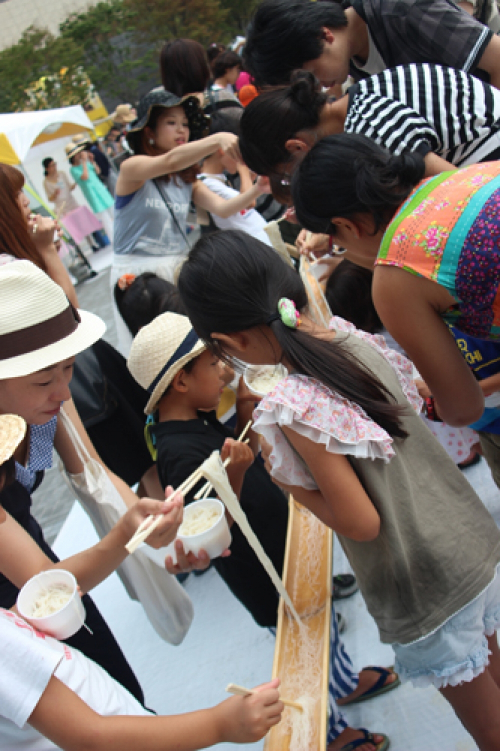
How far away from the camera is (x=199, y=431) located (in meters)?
1.89

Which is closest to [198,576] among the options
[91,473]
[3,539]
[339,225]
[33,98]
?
[91,473]

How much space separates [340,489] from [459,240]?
550mm

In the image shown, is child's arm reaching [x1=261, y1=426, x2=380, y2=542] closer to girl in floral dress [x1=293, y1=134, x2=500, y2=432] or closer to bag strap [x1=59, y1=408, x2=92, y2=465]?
girl in floral dress [x1=293, y1=134, x2=500, y2=432]

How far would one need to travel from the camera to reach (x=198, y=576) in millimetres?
2764

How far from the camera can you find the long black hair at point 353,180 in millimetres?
1256

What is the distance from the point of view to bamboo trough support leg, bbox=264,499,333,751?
4.39 ft

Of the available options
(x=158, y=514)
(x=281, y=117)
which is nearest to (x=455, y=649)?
(x=158, y=514)

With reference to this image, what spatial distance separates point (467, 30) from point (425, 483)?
1.58 m

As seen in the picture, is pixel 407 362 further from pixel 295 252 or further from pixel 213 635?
pixel 295 252

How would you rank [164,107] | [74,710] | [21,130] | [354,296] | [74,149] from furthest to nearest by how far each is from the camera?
[74,149] → [21,130] → [164,107] → [354,296] → [74,710]

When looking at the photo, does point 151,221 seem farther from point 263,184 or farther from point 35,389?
point 35,389

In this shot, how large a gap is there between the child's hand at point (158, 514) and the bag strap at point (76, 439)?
2.22 feet

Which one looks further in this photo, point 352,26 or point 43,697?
point 352,26

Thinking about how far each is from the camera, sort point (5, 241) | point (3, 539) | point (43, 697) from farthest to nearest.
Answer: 1. point (5, 241)
2. point (3, 539)
3. point (43, 697)
